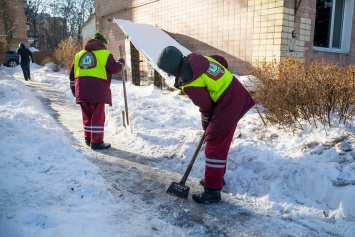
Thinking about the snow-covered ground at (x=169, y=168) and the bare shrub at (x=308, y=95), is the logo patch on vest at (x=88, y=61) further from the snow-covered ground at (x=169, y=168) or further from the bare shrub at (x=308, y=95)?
the bare shrub at (x=308, y=95)

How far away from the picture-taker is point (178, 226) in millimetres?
2520

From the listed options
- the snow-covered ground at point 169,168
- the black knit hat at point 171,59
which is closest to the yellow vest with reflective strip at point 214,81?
the black knit hat at point 171,59

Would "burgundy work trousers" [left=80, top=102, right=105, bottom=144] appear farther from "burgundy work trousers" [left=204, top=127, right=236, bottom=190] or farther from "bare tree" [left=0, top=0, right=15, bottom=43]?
"bare tree" [left=0, top=0, right=15, bottom=43]

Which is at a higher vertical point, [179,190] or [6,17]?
[6,17]

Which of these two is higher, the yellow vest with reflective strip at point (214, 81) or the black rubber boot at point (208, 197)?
the yellow vest with reflective strip at point (214, 81)

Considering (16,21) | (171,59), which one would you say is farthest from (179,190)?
(16,21)

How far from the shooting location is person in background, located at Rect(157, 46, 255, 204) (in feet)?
9.06

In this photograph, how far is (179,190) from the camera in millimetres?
3057

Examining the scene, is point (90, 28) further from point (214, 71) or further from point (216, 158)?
point (216, 158)

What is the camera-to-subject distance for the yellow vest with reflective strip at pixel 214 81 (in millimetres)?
2771

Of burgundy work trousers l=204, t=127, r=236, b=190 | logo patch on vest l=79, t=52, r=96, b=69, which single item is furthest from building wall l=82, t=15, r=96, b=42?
burgundy work trousers l=204, t=127, r=236, b=190

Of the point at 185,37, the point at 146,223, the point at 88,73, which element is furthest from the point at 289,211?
the point at 185,37

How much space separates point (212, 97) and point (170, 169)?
4.47 feet

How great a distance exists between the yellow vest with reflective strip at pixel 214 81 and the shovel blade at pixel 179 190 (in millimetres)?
991
